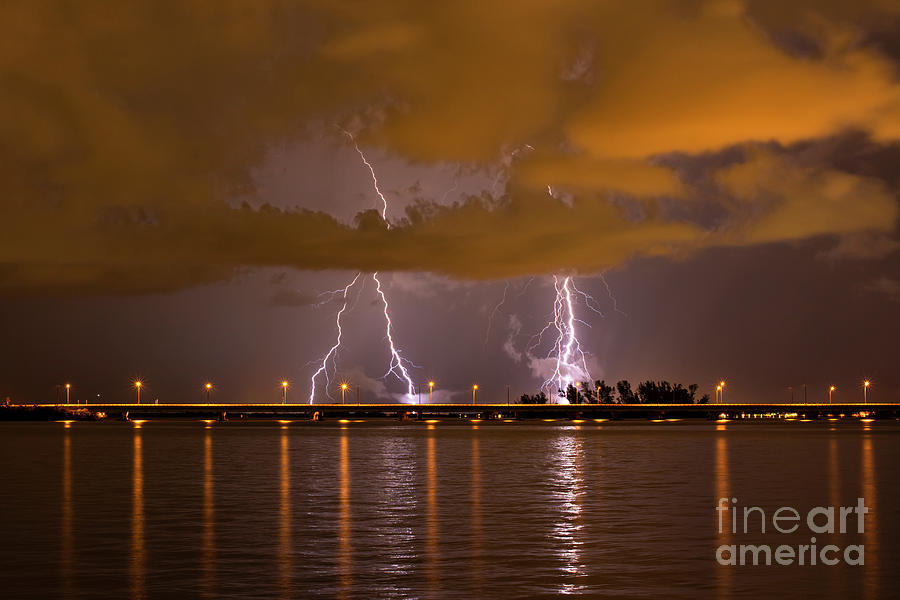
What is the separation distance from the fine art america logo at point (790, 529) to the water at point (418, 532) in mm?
451

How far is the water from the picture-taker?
77.4ft

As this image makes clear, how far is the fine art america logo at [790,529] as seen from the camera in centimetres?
2678

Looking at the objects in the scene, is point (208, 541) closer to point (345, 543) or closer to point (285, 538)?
point (285, 538)

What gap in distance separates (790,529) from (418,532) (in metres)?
11.3

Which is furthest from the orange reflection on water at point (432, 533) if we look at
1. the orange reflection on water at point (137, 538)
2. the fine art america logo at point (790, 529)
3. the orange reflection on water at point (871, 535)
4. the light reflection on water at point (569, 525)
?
the orange reflection on water at point (871, 535)

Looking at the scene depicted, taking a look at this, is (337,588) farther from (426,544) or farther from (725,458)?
(725,458)

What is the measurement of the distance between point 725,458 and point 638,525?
1846 inches

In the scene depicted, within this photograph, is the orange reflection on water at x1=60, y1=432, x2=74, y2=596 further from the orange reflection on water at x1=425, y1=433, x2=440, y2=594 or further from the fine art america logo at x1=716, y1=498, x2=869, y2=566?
the fine art america logo at x1=716, y1=498, x2=869, y2=566

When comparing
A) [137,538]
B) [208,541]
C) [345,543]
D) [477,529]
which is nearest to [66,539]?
[137,538]

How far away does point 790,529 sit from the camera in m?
33.2

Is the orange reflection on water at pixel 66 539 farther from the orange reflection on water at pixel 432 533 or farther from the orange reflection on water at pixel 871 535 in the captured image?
the orange reflection on water at pixel 871 535

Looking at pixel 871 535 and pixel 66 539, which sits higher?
pixel 66 539

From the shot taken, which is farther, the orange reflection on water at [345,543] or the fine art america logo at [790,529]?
the fine art america logo at [790,529]

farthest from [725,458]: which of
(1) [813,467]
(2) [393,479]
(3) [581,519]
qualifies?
(3) [581,519]
